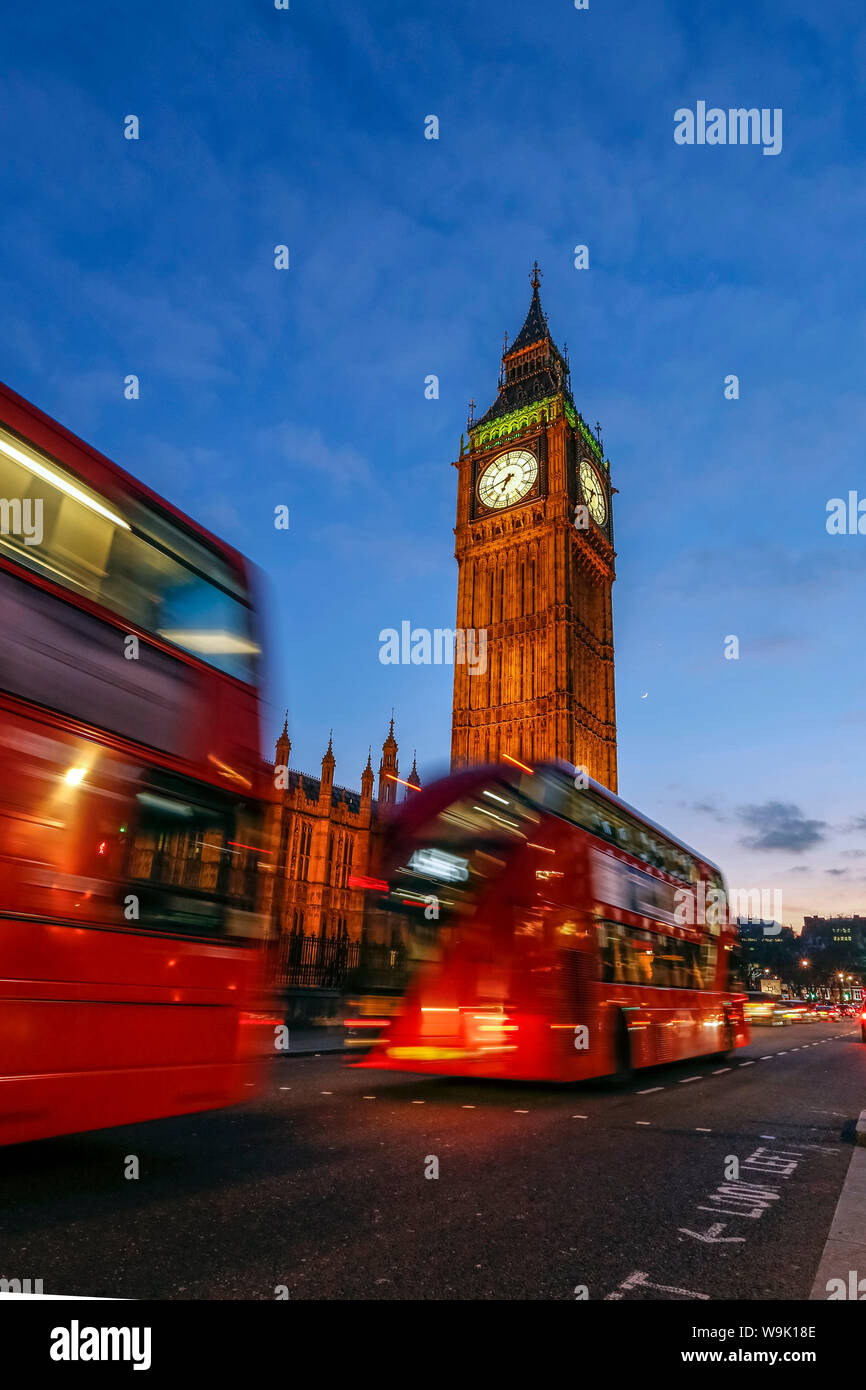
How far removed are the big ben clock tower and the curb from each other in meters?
46.9

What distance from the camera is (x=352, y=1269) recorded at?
136 inches

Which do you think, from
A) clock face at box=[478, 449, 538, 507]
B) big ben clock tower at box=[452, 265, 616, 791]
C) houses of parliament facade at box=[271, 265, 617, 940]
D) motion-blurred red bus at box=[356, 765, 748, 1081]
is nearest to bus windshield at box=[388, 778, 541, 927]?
motion-blurred red bus at box=[356, 765, 748, 1081]

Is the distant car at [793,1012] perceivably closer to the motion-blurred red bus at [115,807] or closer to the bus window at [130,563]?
the motion-blurred red bus at [115,807]

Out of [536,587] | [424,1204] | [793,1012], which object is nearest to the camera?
[424,1204]

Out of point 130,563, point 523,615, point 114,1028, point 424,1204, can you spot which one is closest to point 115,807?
point 114,1028

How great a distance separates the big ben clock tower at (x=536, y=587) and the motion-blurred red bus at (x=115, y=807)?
46.8 m

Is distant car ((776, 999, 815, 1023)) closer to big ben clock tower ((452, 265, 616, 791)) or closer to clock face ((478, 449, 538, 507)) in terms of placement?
big ben clock tower ((452, 265, 616, 791))

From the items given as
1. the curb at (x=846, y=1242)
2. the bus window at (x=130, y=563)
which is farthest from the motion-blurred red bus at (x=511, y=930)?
the bus window at (x=130, y=563)

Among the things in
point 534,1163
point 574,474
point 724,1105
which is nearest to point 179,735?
point 534,1163

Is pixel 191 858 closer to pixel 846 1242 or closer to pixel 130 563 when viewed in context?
pixel 130 563

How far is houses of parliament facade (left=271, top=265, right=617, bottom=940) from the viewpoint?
48.0 meters

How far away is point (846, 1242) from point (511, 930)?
4806 mm

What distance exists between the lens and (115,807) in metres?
4.79
